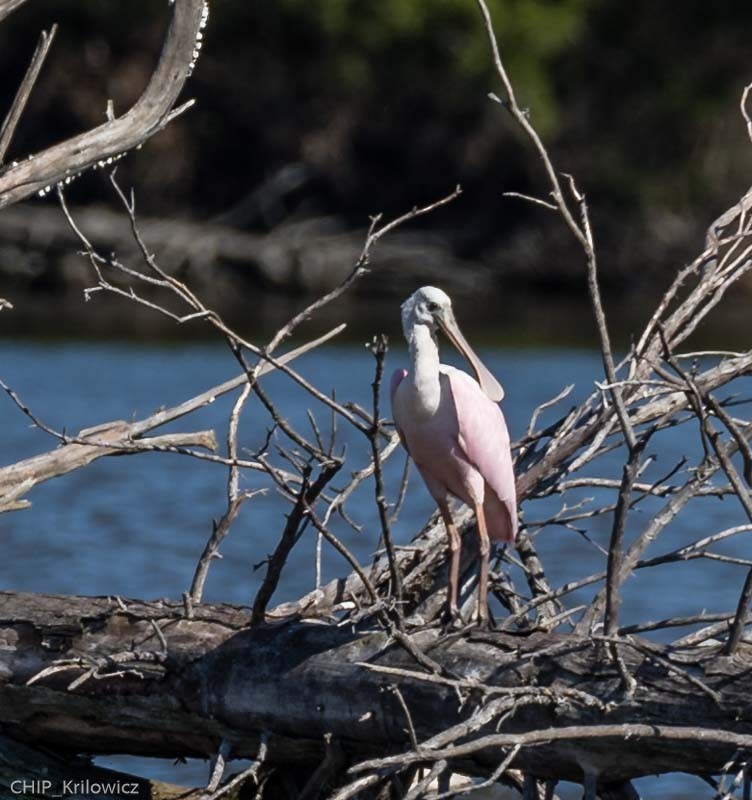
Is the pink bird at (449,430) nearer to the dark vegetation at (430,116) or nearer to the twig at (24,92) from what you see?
the twig at (24,92)

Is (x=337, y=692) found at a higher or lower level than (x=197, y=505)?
lower

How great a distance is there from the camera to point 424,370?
4312mm

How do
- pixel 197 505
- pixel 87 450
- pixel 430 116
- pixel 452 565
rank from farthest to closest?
1. pixel 430 116
2. pixel 197 505
3. pixel 87 450
4. pixel 452 565

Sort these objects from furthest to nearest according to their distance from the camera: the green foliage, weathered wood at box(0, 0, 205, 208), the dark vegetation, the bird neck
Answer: the dark vegetation < the green foliage < the bird neck < weathered wood at box(0, 0, 205, 208)

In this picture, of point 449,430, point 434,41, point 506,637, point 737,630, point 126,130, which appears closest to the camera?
Result: point 737,630

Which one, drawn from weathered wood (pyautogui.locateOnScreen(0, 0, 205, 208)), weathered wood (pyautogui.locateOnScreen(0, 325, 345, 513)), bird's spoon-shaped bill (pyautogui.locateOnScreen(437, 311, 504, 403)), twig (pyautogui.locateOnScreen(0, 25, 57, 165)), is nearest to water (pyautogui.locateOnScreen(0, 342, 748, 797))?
weathered wood (pyautogui.locateOnScreen(0, 325, 345, 513))

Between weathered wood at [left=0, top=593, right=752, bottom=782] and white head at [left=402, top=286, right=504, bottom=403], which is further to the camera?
white head at [left=402, top=286, right=504, bottom=403]

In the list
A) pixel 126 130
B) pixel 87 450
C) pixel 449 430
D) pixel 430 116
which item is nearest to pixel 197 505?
pixel 87 450

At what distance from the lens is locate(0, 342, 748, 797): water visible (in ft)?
31.0

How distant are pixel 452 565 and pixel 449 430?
337 millimetres

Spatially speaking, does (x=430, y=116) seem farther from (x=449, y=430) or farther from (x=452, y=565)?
(x=452, y=565)

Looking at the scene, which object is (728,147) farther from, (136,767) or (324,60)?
(136,767)

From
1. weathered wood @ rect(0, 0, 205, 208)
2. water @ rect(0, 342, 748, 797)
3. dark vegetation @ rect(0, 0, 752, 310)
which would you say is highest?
dark vegetation @ rect(0, 0, 752, 310)

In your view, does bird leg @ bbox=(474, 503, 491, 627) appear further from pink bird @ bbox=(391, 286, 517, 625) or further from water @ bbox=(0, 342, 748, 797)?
water @ bbox=(0, 342, 748, 797)
